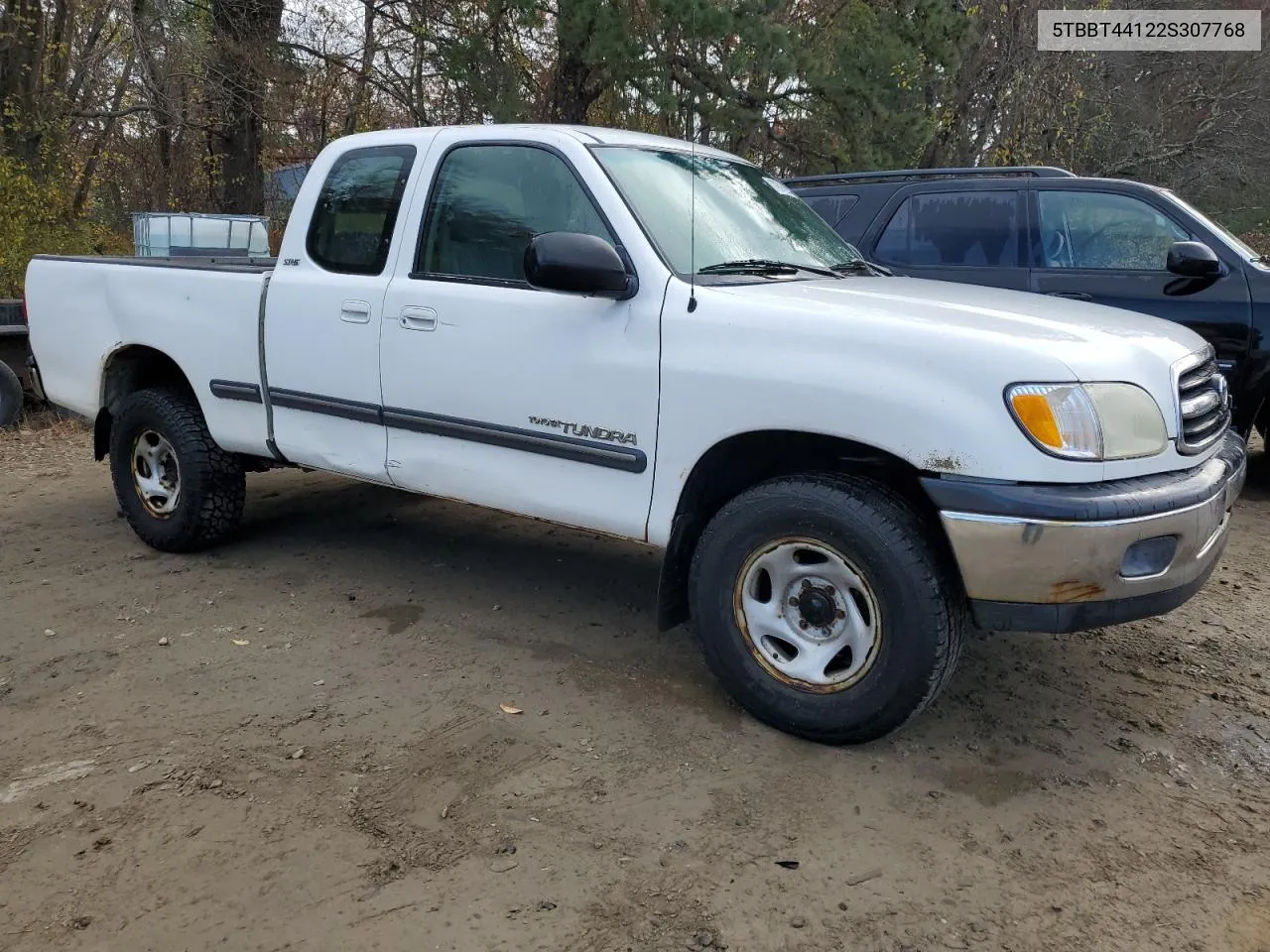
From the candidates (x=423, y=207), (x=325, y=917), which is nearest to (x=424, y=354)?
(x=423, y=207)

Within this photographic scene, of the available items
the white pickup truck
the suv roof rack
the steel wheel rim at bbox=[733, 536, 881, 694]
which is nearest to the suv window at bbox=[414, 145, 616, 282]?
the white pickup truck

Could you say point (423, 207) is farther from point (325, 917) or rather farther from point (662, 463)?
point (325, 917)

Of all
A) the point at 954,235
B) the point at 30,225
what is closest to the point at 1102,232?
the point at 954,235

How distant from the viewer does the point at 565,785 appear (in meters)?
3.06

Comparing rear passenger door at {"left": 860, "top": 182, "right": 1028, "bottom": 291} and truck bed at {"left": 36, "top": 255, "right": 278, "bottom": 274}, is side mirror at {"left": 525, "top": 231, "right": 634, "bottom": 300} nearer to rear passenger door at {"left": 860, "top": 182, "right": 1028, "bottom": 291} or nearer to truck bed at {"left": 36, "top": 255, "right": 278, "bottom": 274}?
truck bed at {"left": 36, "top": 255, "right": 278, "bottom": 274}

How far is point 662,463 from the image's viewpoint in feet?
11.3

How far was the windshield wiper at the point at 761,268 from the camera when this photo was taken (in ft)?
11.8

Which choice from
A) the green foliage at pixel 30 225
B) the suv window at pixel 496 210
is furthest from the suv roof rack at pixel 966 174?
the green foliage at pixel 30 225

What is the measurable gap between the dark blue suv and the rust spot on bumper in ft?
12.4

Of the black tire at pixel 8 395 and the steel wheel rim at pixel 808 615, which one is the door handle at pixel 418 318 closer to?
the steel wheel rim at pixel 808 615

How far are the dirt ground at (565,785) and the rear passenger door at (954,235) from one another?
2539 mm

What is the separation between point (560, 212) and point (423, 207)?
68 cm

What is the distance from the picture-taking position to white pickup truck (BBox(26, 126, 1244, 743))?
2.89 m

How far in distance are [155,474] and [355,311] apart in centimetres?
170
